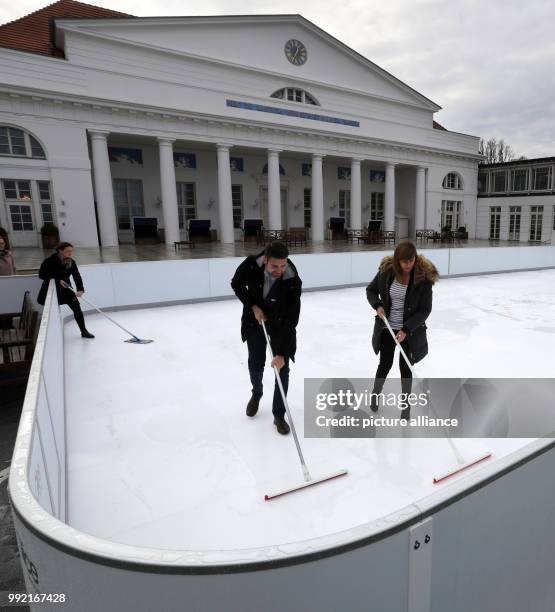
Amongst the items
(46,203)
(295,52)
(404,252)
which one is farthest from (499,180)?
(404,252)

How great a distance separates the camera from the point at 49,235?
1662 cm

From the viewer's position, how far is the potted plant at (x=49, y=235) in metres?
16.5

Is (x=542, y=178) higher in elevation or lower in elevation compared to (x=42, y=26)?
lower

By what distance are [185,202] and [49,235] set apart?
8.48 metres

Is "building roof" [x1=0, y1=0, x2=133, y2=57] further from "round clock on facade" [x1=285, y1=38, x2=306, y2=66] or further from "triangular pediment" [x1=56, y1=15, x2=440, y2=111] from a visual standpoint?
"round clock on facade" [x1=285, y1=38, x2=306, y2=66]

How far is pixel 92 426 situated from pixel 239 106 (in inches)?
825

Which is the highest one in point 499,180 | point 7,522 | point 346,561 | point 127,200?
point 499,180

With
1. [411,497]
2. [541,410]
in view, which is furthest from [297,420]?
[541,410]

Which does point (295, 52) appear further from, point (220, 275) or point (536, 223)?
point (536, 223)

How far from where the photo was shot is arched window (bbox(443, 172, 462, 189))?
99.5 ft

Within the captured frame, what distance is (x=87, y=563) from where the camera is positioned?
3.46 ft

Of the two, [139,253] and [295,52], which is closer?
[139,253]

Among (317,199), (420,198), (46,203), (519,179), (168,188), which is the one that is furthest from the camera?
(519,179)

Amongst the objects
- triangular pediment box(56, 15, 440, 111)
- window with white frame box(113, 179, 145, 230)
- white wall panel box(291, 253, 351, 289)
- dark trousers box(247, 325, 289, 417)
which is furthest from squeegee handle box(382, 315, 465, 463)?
window with white frame box(113, 179, 145, 230)
